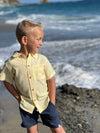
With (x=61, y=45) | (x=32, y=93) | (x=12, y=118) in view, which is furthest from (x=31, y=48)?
(x=61, y=45)

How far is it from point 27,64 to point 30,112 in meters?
0.41

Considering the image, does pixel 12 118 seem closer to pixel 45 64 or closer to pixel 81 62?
pixel 45 64

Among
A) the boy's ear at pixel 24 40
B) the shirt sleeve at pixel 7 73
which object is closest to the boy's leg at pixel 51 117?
the shirt sleeve at pixel 7 73

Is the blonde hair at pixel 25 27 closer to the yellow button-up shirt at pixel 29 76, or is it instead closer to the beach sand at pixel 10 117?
the yellow button-up shirt at pixel 29 76

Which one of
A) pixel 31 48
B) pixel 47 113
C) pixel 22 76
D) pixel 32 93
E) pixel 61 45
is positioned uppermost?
pixel 31 48

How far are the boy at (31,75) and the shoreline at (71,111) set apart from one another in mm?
928

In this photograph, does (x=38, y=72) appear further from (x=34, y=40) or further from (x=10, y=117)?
(x=10, y=117)

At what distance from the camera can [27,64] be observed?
6.29ft

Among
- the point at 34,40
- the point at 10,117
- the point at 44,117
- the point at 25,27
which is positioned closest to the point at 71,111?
the point at 10,117

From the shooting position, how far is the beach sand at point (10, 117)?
2879 millimetres

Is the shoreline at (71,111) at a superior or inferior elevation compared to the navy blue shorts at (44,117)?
inferior

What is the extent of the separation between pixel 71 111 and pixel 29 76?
1.78 m

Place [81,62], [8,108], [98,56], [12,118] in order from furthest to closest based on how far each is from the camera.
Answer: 1. [98,56]
2. [81,62]
3. [8,108]
4. [12,118]

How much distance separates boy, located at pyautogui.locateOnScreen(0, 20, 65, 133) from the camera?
1.90 metres
